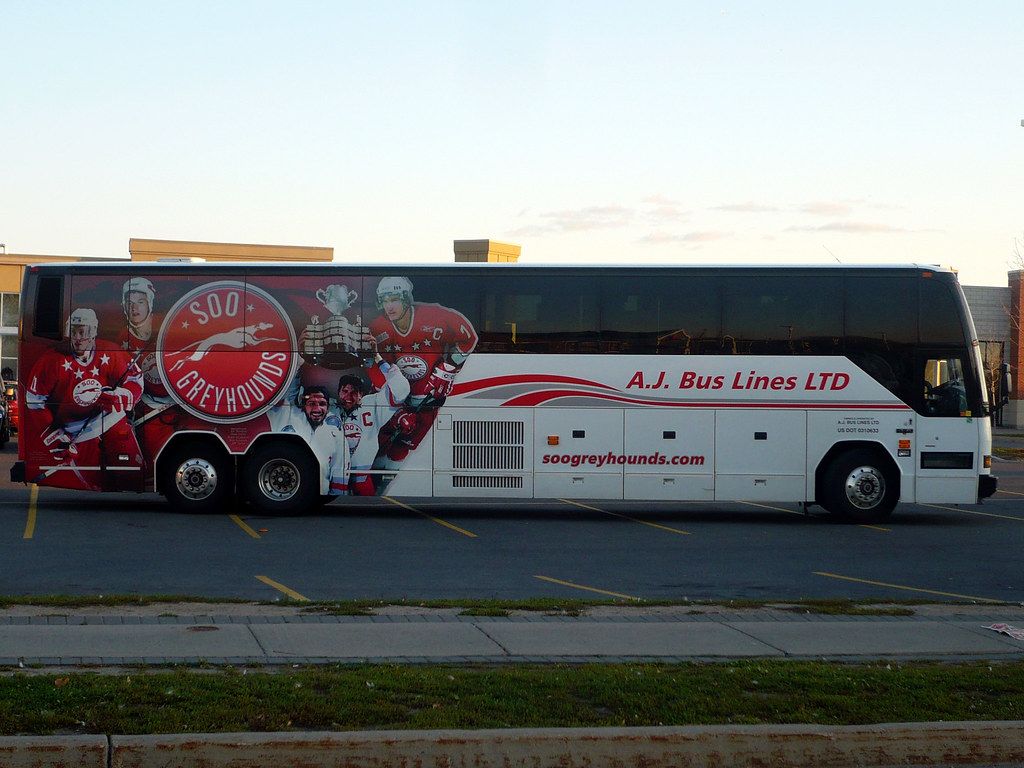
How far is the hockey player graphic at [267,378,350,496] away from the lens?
18.9 m

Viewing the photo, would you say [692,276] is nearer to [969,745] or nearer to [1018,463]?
[969,745]

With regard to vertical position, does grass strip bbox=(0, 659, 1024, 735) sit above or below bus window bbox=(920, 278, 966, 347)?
below

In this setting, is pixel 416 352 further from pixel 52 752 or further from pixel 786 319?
pixel 52 752

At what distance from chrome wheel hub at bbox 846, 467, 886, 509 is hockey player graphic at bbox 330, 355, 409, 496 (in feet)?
21.8

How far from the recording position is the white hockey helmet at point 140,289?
19031 mm

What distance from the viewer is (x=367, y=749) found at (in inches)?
248

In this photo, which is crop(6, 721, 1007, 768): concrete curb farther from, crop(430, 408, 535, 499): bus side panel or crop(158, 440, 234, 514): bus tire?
crop(158, 440, 234, 514): bus tire

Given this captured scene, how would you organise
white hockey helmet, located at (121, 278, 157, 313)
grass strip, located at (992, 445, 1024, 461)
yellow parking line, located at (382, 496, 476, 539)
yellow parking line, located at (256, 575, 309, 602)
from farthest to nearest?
grass strip, located at (992, 445, 1024, 461), white hockey helmet, located at (121, 278, 157, 313), yellow parking line, located at (382, 496, 476, 539), yellow parking line, located at (256, 575, 309, 602)

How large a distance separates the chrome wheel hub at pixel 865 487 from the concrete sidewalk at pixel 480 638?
26.3ft

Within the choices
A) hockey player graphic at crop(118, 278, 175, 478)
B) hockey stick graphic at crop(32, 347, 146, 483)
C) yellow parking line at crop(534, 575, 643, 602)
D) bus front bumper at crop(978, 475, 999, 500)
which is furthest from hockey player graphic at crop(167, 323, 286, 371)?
bus front bumper at crop(978, 475, 999, 500)

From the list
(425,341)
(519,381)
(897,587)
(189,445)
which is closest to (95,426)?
(189,445)

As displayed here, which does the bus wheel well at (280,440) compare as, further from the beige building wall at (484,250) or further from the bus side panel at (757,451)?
the beige building wall at (484,250)

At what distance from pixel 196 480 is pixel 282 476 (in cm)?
125

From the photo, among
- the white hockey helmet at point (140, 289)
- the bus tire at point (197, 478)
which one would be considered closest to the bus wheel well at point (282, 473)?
the bus tire at point (197, 478)
